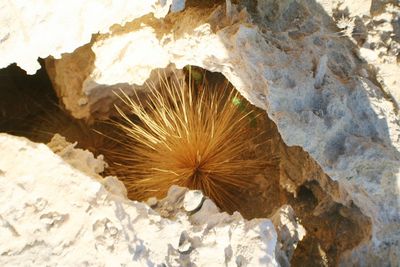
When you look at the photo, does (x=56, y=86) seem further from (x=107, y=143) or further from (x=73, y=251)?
(x=73, y=251)

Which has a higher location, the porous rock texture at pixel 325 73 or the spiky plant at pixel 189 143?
the porous rock texture at pixel 325 73

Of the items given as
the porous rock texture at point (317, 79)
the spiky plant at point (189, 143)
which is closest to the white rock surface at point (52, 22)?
the porous rock texture at point (317, 79)

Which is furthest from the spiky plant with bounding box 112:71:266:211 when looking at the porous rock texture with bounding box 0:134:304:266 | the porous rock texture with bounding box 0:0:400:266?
the porous rock texture with bounding box 0:134:304:266

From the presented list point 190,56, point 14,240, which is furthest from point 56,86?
point 14,240

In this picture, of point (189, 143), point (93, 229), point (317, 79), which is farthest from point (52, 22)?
point (189, 143)

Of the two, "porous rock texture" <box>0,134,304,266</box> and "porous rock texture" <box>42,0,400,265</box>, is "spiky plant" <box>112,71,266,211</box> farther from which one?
"porous rock texture" <box>0,134,304,266</box>

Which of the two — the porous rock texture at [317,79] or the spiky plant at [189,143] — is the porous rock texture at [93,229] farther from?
the spiky plant at [189,143]

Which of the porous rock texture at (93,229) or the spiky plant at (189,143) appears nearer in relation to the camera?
the porous rock texture at (93,229)
